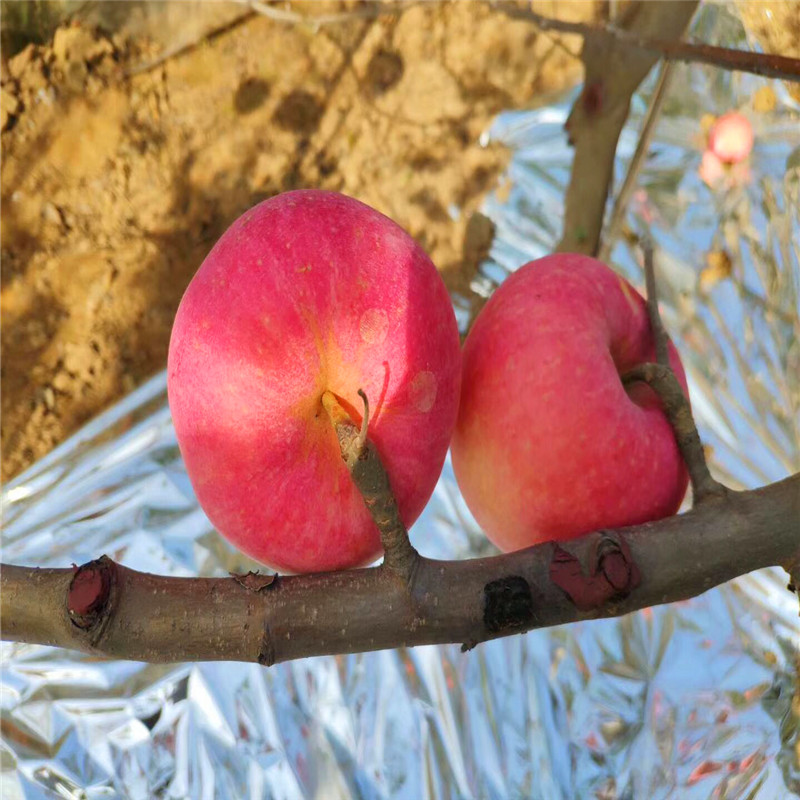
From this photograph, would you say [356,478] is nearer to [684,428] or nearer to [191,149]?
[684,428]

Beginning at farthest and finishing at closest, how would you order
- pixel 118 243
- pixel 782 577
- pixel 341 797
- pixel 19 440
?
pixel 118 243 < pixel 19 440 < pixel 782 577 < pixel 341 797

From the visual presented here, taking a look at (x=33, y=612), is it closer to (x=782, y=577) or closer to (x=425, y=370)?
(x=425, y=370)

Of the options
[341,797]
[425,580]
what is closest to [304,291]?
[425,580]

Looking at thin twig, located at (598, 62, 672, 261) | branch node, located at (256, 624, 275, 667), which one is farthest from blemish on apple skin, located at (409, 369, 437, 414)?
thin twig, located at (598, 62, 672, 261)

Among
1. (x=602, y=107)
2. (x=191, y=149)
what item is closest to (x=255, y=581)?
(x=602, y=107)

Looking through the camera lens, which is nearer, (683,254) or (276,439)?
(276,439)

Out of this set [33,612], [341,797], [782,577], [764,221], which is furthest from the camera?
[764,221]

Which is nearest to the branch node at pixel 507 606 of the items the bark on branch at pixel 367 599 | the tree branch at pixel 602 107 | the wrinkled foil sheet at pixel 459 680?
the bark on branch at pixel 367 599
